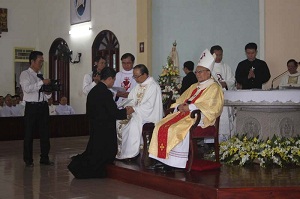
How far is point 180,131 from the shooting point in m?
5.60

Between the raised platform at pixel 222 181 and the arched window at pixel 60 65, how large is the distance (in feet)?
31.8

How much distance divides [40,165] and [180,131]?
9.51 ft

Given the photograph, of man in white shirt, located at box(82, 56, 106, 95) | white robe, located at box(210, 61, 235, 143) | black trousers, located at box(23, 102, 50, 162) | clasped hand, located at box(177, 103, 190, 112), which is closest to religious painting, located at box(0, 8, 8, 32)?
man in white shirt, located at box(82, 56, 106, 95)

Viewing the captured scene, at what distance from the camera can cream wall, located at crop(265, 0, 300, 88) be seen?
875 cm

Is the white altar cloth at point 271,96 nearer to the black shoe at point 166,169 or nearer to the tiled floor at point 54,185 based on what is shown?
the black shoe at point 166,169

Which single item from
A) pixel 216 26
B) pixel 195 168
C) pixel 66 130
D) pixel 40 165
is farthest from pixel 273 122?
pixel 66 130

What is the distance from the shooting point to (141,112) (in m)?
6.55

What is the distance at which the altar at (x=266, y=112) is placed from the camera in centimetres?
617

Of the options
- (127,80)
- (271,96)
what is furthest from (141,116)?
(271,96)

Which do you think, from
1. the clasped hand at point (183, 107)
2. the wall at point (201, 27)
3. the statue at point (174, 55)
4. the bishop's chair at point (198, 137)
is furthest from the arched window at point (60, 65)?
the bishop's chair at point (198, 137)

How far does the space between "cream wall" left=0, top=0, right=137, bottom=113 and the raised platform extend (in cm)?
688

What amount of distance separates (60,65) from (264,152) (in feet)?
36.8

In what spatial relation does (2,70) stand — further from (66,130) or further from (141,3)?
(141,3)

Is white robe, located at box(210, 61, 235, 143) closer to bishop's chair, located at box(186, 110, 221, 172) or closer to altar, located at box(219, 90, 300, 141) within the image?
altar, located at box(219, 90, 300, 141)
